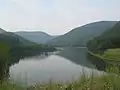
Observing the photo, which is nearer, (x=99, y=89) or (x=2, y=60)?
(x=99, y=89)

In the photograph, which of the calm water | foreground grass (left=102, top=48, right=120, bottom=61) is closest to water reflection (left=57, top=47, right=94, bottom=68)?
the calm water

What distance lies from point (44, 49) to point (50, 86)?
135544 mm

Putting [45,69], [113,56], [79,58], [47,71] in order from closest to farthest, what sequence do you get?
[47,71]
[45,69]
[113,56]
[79,58]

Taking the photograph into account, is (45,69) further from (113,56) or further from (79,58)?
(79,58)

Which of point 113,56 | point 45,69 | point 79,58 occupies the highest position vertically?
point 113,56

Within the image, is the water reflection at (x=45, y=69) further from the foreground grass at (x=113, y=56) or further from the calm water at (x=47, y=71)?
the foreground grass at (x=113, y=56)

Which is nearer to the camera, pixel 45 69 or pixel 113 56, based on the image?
pixel 45 69

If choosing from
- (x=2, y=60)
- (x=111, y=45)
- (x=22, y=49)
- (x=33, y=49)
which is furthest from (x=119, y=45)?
(x=2, y=60)

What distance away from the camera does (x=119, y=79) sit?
413 cm

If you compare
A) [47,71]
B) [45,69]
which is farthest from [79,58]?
[47,71]

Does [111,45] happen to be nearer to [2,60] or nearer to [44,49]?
[44,49]

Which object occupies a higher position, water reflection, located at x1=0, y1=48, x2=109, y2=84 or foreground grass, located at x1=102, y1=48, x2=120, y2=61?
foreground grass, located at x1=102, y1=48, x2=120, y2=61

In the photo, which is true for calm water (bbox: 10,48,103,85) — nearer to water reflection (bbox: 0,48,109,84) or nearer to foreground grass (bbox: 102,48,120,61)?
water reflection (bbox: 0,48,109,84)

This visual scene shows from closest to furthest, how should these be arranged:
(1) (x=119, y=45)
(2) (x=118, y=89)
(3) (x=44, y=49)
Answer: (2) (x=118, y=89) → (1) (x=119, y=45) → (3) (x=44, y=49)
